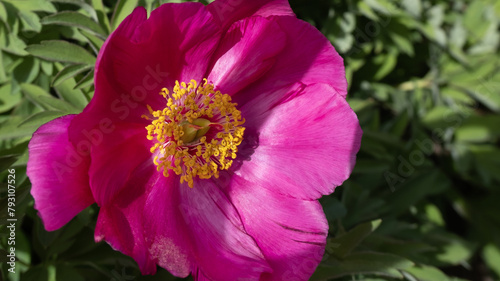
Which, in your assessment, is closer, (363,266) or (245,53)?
(245,53)

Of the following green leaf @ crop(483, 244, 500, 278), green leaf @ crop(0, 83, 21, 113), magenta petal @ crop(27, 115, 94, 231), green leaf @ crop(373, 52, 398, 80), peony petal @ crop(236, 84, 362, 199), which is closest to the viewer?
magenta petal @ crop(27, 115, 94, 231)

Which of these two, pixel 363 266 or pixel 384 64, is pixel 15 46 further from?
pixel 384 64

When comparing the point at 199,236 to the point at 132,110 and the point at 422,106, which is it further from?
the point at 422,106

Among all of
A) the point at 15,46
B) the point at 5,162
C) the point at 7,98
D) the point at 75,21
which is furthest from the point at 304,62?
the point at 7,98

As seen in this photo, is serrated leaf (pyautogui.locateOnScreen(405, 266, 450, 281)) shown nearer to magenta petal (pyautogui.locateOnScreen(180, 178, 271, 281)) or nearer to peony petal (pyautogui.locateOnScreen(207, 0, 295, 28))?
magenta petal (pyautogui.locateOnScreen(180, 178, 271, 281))

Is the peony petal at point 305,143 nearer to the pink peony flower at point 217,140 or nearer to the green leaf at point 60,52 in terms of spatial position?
the pink peony flower at point 217,140

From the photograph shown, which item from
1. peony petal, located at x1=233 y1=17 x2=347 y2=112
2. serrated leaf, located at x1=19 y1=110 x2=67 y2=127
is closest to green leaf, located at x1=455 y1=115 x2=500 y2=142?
peony petal, located at x1=233 y1=17 x2=347 y2=112

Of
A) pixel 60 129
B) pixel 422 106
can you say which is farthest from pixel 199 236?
pixel 422 106
